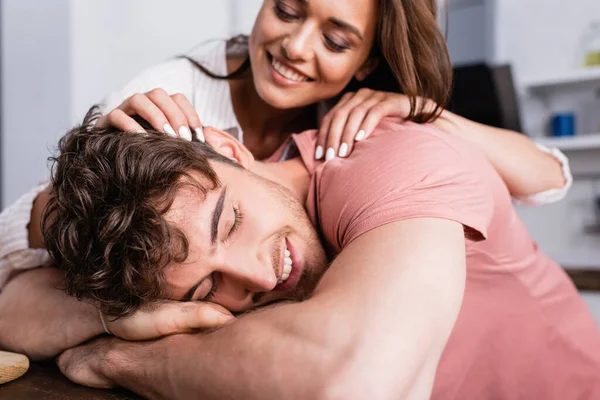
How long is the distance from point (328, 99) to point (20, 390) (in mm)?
1022

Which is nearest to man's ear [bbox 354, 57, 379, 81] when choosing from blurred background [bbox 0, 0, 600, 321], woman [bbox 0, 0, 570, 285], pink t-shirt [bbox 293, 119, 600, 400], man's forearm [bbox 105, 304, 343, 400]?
woman [bbox 0, 0, 570, 285]

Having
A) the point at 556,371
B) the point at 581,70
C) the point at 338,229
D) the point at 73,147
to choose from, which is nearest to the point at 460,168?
the point at 338,229

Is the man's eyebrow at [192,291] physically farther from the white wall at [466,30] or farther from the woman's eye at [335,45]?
the white wall at [466,30]

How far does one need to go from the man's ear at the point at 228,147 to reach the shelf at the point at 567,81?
2324mm

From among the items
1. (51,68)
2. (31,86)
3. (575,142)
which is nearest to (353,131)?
(51,68)

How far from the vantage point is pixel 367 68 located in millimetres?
1559

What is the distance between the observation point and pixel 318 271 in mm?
1071

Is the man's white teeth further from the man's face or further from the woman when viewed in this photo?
the man's face

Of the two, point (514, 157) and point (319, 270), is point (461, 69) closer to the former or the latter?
point (514, 157)

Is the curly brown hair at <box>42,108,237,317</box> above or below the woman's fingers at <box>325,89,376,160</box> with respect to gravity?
below

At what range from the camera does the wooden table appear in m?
0.87

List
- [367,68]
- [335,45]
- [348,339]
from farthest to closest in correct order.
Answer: [367,68] < [335,45] < [348,339]

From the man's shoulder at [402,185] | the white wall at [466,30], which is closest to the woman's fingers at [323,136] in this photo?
the man's shoulder at [402,185]

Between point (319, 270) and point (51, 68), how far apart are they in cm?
208
